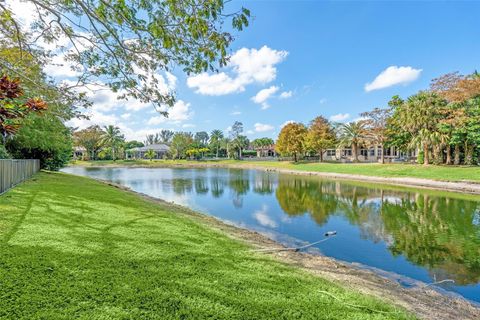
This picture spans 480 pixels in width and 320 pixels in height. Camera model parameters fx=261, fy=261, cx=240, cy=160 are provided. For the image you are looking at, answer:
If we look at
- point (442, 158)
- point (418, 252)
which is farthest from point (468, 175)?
point (418, 252)

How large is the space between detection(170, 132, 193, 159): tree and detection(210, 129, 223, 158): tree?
8101mm

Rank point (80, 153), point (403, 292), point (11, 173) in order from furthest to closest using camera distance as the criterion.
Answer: point (80, 153)
point (11, 173)
point (403, 292)

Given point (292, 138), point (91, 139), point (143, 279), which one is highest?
point (91, 139)

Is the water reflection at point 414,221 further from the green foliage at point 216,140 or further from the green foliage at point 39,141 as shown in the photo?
→ the green foliage at point 216,140

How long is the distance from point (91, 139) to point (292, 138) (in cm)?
4655

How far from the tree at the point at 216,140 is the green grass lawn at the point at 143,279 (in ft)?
229

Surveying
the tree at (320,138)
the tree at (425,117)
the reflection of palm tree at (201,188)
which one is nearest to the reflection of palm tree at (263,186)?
the reflection of palm tree at (201,188)

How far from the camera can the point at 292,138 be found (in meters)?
47.4

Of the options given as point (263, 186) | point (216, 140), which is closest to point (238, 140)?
point (216, 140)

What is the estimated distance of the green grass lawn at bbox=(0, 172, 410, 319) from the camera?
2947 mm

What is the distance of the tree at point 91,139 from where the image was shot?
198 ft

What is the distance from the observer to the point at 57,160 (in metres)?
20.9

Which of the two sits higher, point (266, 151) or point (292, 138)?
point (292, 138)

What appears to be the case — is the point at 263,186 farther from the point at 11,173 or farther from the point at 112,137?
the point at 112,137
